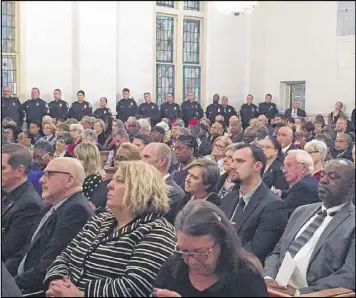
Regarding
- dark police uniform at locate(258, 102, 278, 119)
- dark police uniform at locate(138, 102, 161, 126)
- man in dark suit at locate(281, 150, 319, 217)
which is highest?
dark police uniform at locate(258, 102, 278, 119)

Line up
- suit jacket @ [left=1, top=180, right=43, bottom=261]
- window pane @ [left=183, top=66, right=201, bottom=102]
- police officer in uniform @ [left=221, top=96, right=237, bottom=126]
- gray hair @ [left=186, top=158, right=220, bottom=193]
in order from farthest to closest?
police officer in uniform @ [left=221, top=96, right=237, bottom=126] → window pane @ [left=183, top=66, right=201, bottom=102] → gray hair @ [left=186, top=158, right=220, bottom=193] → suit jacket @ [left=1, top=180, right=43, bottom=261]

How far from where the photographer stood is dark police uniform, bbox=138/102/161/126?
1233 cm

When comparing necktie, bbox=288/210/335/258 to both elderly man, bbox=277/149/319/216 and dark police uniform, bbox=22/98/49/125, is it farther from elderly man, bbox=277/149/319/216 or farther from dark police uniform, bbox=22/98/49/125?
dark police uniform, bbox=22/98/49/125

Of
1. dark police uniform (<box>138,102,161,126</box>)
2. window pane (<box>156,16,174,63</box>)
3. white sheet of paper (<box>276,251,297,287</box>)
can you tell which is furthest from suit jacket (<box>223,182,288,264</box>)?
dark police uniform (<box>138,102,161,126</box>)

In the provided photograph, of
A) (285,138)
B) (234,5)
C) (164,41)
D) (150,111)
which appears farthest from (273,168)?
(150,111)

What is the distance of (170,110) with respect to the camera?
1279 centimetres

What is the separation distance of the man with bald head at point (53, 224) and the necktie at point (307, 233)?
1072 millimetres

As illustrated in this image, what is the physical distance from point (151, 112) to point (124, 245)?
10.4 m

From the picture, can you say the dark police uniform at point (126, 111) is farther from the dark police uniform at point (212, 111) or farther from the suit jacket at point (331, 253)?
the suit jacket at point (331, 253)

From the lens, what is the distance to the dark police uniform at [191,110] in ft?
42.1

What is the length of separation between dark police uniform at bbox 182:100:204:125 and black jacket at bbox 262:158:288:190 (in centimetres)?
785

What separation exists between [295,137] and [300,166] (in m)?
3.23

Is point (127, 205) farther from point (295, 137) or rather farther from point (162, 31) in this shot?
point (295, 137)

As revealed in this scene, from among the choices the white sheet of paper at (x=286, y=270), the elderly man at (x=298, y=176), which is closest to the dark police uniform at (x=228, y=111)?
the elderly man at (x=298, y=176)
